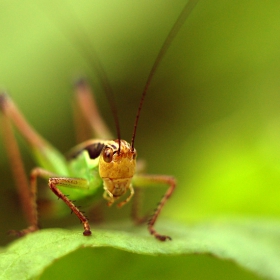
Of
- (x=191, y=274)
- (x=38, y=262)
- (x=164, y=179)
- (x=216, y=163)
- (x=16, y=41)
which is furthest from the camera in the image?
(x=16, y=41)

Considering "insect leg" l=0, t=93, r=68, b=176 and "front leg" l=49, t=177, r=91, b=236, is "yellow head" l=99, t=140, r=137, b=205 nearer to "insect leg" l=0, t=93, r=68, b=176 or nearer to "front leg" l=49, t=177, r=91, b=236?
"front leg" l=49, t=177, r=91, b=236

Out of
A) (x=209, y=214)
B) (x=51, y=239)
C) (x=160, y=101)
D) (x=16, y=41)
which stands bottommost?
(x=209, y=214)

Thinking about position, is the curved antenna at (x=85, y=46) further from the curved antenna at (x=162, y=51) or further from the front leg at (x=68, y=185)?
the front leg at (x=68, y=185)

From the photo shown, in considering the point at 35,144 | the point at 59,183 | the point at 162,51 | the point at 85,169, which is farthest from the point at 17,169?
the point at 162,51

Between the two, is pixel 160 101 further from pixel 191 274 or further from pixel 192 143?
pixel 191 274

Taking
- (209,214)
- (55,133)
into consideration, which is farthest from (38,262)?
(55,133)

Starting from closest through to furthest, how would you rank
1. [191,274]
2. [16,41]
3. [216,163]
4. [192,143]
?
[191,274]
[216,163]
[192,143]
[16,41]

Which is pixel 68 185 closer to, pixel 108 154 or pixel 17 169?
pixel 108 154
